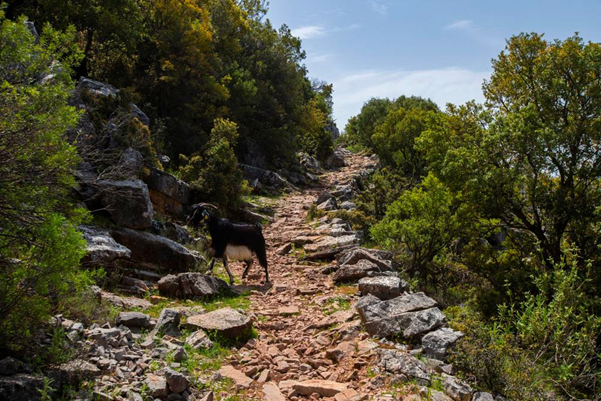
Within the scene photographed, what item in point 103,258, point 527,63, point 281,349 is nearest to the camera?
point 281,349

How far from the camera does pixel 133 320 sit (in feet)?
20.5

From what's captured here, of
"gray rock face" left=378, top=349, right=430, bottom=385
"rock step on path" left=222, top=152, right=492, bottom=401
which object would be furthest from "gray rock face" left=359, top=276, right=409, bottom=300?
"gray rock face" left=378, top=349, right=430, bottom=385

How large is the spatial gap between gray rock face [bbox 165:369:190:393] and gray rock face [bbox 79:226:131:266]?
418 cm

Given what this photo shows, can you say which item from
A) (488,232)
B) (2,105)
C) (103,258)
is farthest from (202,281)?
(488,232)

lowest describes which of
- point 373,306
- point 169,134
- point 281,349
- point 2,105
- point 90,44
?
point 281,349

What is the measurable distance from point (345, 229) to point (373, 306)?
8579 millimetres

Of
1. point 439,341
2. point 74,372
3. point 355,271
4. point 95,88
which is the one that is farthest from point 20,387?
point 95,88

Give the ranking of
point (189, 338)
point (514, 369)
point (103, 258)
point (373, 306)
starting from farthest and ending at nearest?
point (103, 258) < point (373, 306) < point (189, 338) < point (514, 369)

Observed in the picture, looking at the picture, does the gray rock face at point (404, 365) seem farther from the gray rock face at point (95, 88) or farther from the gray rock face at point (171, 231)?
the gray rock face at point (95, 88)

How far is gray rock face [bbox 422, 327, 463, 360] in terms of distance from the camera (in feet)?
19.0

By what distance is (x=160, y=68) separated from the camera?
2086 cm

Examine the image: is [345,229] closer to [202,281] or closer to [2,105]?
[202,281]

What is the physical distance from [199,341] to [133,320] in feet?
3.42

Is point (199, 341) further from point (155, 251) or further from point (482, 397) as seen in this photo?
point (155, 251)
